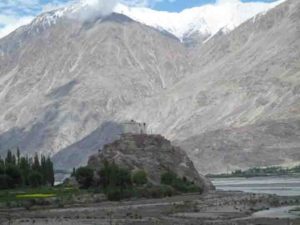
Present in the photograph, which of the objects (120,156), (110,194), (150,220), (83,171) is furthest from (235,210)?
(120,156)

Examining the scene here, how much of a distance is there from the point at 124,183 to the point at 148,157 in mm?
24826

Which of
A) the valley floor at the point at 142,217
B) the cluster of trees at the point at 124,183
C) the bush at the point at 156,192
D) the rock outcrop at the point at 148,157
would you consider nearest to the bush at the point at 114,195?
the cluster of trees at the point at 124,183

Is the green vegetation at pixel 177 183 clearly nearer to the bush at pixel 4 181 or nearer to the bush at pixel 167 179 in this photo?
the bush at pixel 167 179

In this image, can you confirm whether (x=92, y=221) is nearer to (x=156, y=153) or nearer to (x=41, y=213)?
(x=41, y=213)

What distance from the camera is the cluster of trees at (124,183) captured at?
119887 millimetres

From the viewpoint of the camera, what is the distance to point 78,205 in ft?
329

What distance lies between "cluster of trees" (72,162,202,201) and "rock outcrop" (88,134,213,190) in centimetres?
475

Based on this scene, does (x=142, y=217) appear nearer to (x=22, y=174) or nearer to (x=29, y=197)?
(x=29, y=197)

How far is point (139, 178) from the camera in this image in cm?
13438

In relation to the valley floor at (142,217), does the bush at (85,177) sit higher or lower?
higher

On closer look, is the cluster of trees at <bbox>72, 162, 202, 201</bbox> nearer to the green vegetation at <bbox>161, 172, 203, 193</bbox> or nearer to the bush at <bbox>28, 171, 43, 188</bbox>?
the green vegetation at <bbox>161, 172, 203, 193</bbox>

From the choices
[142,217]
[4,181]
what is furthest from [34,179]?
[142,217]

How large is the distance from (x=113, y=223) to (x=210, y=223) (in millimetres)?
8687

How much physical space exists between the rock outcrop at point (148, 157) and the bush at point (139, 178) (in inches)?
179
